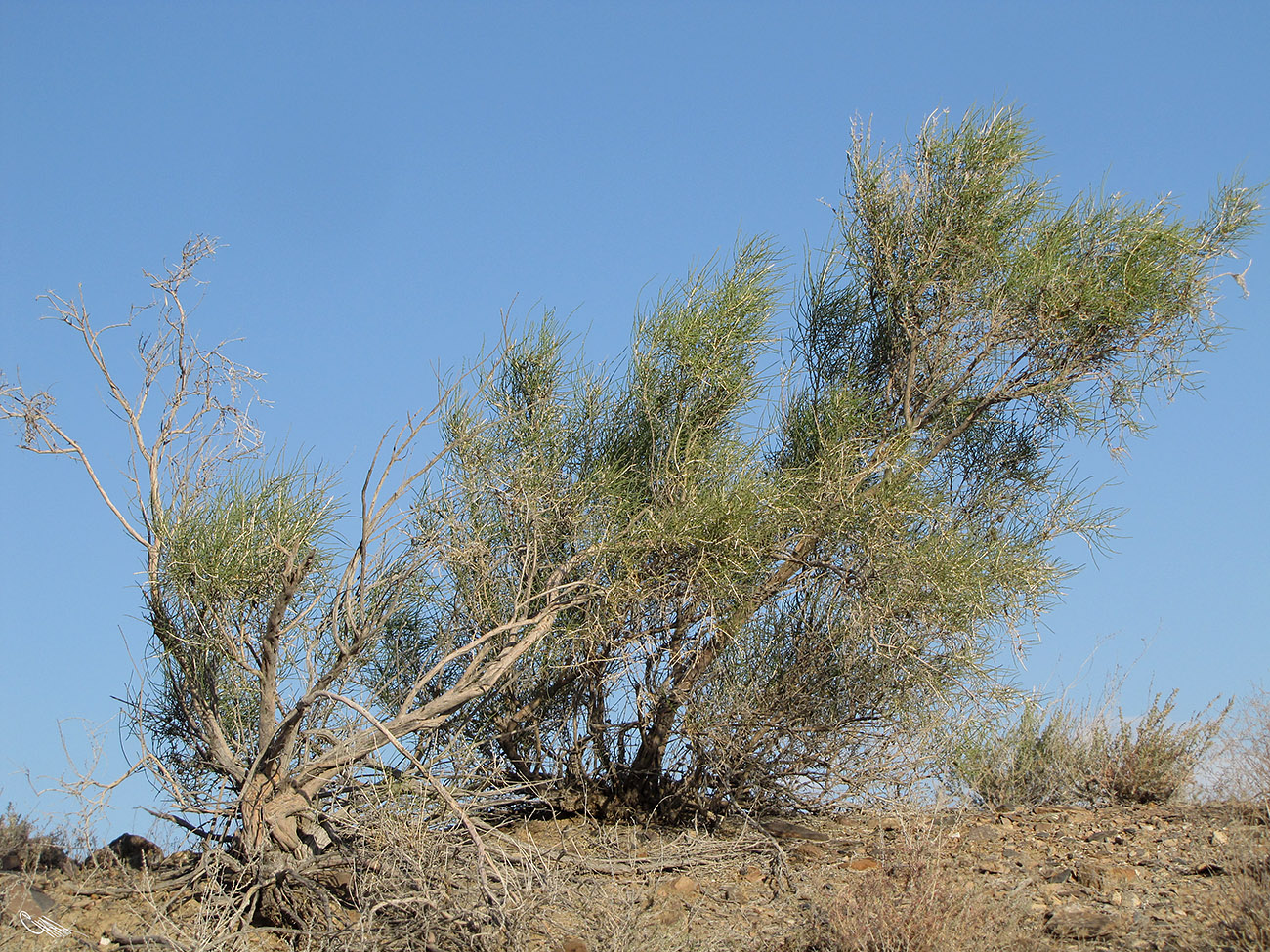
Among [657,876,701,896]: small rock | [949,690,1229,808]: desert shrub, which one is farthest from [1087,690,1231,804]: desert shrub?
[657,876,701,896]: small rock

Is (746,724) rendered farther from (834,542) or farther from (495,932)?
(495,932)

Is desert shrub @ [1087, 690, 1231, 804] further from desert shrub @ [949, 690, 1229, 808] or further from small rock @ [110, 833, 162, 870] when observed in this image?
small rock @ [110, 833, 162, 870]

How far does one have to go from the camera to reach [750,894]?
6262 mm

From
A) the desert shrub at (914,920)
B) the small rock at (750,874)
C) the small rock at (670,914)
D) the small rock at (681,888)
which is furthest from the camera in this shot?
the small rock at (750,874)

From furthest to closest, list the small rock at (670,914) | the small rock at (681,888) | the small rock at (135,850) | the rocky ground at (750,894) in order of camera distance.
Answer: the small rock at (135,850)
the small rock at (681,888)
the small rock at (670,914)
the rocky ground at (750,894)

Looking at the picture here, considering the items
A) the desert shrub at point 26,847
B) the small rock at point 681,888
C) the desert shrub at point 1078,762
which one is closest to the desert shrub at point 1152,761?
the desert shrub at point 1078,762

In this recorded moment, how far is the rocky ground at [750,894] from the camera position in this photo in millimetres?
5090

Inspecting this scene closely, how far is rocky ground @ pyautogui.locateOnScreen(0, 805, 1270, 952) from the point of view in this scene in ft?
16.7

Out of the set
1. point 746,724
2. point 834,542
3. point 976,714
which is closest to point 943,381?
point 834,542

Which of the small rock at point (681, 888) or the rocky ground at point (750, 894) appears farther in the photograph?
the small rock at point (681, 888)

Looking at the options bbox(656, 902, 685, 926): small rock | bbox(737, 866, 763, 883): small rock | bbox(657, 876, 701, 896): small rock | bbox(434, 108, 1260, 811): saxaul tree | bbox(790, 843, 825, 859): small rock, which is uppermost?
→ bbox(434, 108, 1260, 811): saxaul tree

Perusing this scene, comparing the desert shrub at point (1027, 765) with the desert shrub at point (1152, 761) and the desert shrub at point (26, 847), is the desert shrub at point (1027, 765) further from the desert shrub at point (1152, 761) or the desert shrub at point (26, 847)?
the desert shrub at point (26, 847)

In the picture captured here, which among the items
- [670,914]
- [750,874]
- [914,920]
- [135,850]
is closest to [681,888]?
[670,914]

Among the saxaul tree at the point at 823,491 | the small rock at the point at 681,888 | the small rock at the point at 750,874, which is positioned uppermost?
the saxaul tree at the point at 823,491
